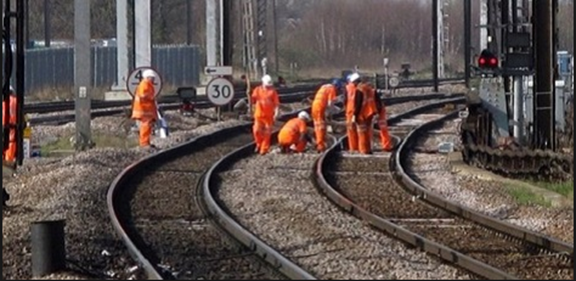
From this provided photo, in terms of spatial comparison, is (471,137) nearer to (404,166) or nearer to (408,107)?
(404,166)

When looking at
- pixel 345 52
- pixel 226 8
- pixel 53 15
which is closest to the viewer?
pixel 226 8

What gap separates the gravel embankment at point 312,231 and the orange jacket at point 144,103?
5205 mm

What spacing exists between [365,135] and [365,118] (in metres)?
0.38

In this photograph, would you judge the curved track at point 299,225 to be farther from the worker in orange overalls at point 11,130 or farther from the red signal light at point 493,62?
the red signal light at point 493,62

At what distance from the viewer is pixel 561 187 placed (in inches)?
784

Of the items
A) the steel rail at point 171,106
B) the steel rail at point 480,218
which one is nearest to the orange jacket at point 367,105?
the steel rail at point 480,218

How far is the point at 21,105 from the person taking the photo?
18.0 metres

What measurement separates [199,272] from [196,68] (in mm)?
61502

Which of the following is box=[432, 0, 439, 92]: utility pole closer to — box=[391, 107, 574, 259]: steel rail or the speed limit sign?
the speed limit sign

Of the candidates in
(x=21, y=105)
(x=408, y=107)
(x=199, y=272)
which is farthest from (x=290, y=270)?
(x=408, y=107)

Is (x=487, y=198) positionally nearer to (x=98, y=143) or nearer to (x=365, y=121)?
(x=365, y=121)

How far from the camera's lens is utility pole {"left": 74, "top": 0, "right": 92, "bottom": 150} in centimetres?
2786

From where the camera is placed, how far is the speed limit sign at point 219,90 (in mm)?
32844

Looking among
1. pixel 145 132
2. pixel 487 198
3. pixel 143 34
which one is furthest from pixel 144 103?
pixel 143 34
